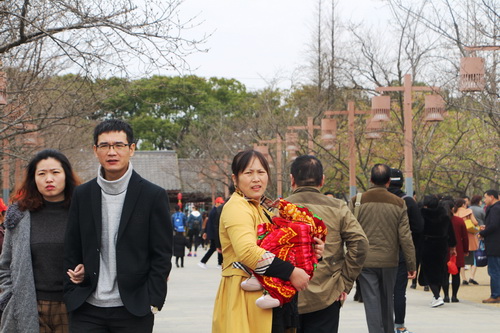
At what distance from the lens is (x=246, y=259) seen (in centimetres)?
434

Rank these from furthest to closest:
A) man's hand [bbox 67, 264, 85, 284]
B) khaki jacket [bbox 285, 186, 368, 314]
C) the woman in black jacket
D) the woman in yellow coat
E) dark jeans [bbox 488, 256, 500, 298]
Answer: dark jeans [bbox 488, 256, 500, 298], the woman in black jacket, khaki jacket [bbox 285, 186, 368, 314], man's hand [bbox 67, 264, 85, 284], the woman in yellow coat

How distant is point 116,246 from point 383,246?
166 inches

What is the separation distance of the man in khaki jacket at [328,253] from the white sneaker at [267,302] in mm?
1105

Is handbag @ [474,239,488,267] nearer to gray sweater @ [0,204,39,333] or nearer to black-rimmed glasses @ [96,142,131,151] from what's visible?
gray sweater @ [0,204,39,333]

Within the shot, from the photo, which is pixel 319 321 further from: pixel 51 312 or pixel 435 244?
pixel 435 244

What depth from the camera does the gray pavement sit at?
33.9 ft

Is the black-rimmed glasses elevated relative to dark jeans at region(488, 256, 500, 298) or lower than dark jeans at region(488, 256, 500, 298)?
elevated

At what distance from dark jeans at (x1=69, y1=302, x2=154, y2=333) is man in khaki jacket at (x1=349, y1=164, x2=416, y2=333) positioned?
12.8 feet

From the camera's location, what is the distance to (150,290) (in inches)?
174

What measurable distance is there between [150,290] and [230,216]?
575 mm

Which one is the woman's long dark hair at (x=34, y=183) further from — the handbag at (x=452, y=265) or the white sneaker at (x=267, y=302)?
the handbag at (x=452, y=265)

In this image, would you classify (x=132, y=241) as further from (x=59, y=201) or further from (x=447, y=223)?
(x=447, y=223)

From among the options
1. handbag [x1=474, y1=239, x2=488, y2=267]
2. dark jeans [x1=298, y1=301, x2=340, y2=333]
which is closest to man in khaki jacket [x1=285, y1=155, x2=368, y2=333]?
dark jeans [x1=298, y1=301, x2=340, y2=333]

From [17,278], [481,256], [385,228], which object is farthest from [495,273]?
[17,278]
